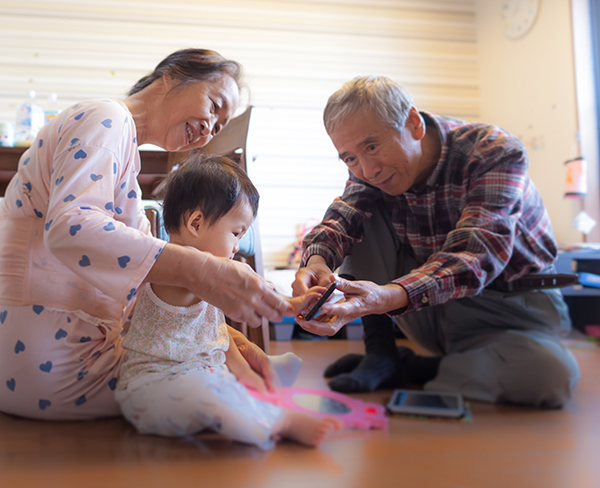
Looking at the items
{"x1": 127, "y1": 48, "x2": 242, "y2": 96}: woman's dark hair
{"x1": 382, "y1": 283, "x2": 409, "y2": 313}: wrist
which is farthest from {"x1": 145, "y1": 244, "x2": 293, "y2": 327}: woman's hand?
{"x1": 127, "y1": 48, "x2": 242, "y2": 96}: woman's dark hair

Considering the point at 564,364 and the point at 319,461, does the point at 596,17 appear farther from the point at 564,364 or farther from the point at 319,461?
the point at 319,461

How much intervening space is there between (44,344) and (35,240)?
0.58 feet

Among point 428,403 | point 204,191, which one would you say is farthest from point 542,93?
point 204,191

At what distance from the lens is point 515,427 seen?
2.20 feet

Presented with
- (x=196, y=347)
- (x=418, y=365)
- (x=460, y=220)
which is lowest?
(x=418, y=365)

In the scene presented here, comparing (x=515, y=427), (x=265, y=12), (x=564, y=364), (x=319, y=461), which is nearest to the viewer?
(x=319, y=461)

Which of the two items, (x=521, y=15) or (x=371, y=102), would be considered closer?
(x=371, y=102)

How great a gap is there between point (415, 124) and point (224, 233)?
51 cm

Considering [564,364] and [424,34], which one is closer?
[564,364]

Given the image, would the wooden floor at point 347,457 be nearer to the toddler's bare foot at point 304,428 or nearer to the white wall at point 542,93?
the toddler's bare foot at point 304,428

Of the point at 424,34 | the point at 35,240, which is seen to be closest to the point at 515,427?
the point at 35,240

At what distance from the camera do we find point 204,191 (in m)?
0.72

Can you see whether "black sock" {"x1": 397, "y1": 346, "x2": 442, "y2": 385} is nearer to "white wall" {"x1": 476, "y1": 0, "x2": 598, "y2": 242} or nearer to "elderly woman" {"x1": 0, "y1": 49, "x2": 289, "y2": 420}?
"elderly woman" {"x1": 0, "y1": 49, "x2": 289, "y2": 420}

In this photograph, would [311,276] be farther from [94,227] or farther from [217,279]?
[94,227]
